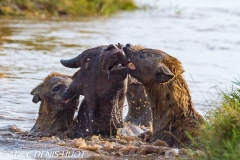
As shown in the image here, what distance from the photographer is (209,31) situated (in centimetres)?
2467

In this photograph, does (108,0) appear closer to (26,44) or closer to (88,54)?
(26,44)

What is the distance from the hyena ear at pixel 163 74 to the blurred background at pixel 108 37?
102 centimetres

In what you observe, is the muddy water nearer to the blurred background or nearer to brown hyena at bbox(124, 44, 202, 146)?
the blurred background

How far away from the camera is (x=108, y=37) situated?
22109 millimetres

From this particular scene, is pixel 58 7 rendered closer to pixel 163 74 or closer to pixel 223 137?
pixel 163 74

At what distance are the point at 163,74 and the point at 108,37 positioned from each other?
13.1m

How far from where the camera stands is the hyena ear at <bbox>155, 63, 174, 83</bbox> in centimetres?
904

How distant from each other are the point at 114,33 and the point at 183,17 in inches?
274

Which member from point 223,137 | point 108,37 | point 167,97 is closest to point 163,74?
point 167,97

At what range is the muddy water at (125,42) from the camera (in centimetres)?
1427

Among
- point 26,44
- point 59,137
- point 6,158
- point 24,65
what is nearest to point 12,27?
point 26,44

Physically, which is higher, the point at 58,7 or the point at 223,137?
the point at 58,7

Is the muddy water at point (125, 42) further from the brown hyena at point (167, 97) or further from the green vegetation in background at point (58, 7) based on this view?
the green vegetation in background at point (58, 7)

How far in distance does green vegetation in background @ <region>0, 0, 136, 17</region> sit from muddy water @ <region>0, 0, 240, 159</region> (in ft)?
3.94
